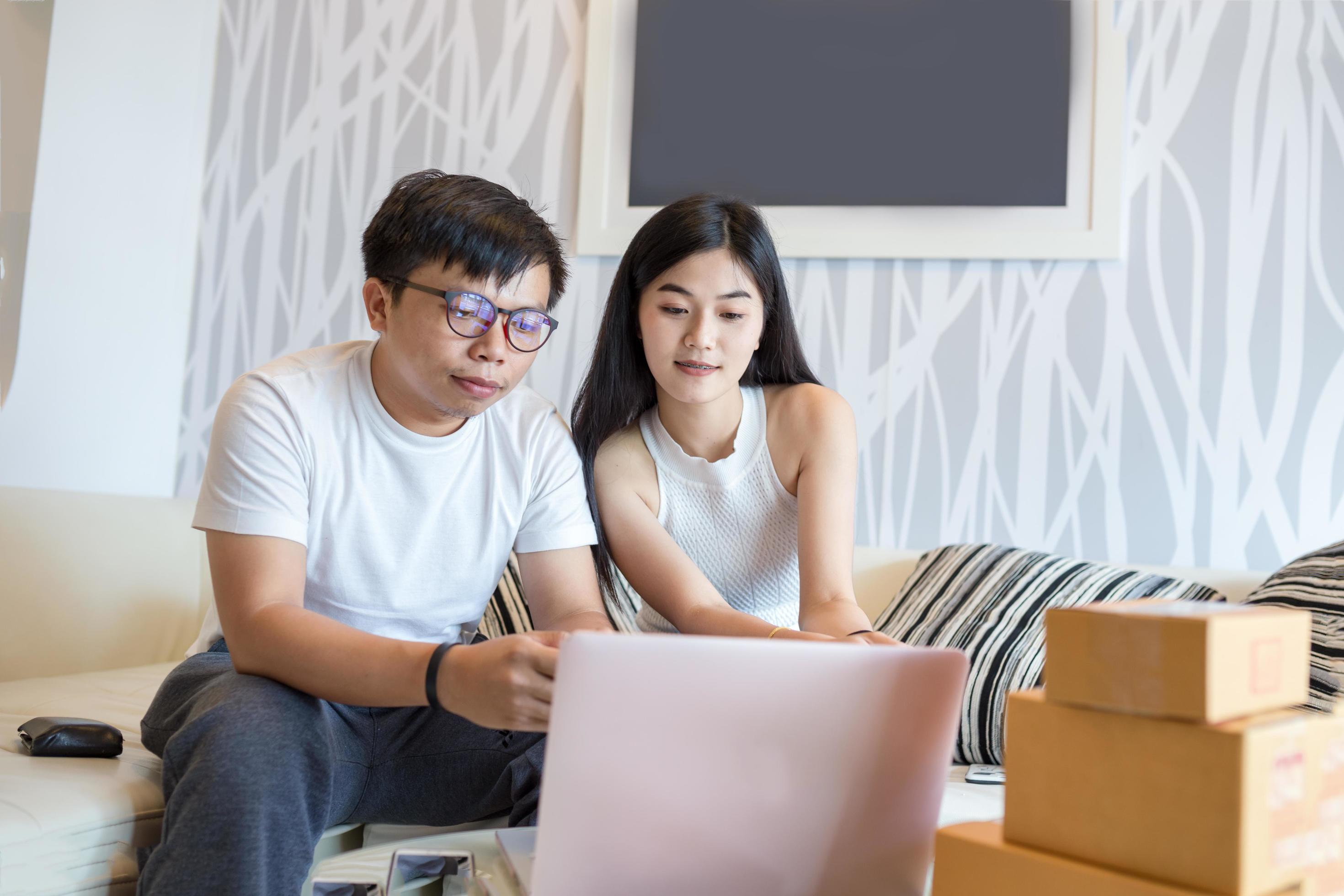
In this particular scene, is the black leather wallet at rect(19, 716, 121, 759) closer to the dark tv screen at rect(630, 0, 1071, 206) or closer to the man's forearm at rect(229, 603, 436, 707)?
the man's forearm at rect(229, 603, 436, 707)

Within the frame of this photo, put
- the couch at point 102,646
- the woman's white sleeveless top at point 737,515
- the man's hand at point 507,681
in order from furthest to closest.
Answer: the woman's white sleeveless top at point 737,515, the couch at point 102,646, the man's hand at point 507,681

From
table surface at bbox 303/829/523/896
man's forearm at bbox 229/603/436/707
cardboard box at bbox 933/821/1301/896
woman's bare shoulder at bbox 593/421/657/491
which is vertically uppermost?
woman's bare shoulder at bbox 593/421/657/491

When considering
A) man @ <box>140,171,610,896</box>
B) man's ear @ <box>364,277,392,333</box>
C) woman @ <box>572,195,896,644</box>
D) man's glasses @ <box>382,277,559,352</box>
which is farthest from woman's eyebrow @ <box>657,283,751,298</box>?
man's ear @ <box>364,277,392,333</box>

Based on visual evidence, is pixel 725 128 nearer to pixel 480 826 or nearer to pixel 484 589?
pixel 484 589

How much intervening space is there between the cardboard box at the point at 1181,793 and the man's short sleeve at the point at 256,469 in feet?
2.66

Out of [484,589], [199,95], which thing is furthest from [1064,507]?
[199,95]

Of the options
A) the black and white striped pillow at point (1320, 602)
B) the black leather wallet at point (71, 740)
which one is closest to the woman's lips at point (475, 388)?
the black leather wallet at point (71, 740)

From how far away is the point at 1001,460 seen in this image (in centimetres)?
227

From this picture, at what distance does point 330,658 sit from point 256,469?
0.26 meters

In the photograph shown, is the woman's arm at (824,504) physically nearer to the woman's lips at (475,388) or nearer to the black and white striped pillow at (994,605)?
the black and white striped pillow at (994,605)

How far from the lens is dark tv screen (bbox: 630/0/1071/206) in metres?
2.27

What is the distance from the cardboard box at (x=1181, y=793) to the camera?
0.64 m

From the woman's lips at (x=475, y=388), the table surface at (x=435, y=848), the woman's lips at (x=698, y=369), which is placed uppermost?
the woman's lips at (x=698, y=369)

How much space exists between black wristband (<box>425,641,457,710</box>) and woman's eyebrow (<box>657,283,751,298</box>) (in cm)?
73
